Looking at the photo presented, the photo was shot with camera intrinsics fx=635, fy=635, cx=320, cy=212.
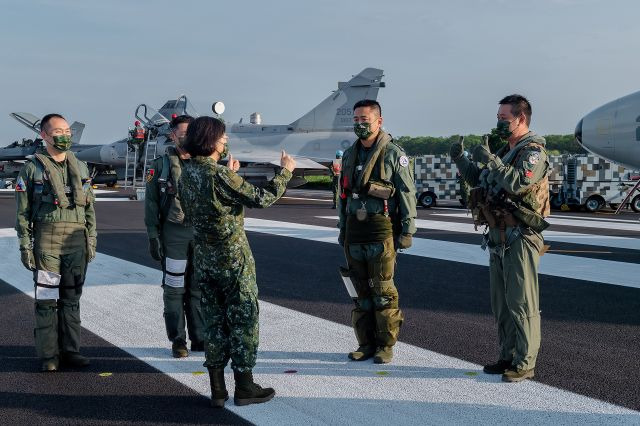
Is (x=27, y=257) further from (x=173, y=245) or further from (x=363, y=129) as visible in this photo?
(x=363, y=129)

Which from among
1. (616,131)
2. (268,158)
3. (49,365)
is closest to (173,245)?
(49,365)

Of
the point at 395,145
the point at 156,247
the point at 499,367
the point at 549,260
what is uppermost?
the point at 395,145

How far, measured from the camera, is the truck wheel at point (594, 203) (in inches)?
977

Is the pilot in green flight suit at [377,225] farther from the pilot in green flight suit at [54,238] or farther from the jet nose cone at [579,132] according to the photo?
the jet nose cone at [579,132]

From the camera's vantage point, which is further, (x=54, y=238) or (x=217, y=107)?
(x=217, y=107)

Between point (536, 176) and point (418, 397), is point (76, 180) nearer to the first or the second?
point (418, 397)

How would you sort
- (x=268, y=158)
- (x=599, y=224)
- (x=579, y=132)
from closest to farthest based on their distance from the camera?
(x=579, y=132)
(x=599, y=224)
(x=268, y=158)

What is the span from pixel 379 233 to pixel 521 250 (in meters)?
→ 1.13

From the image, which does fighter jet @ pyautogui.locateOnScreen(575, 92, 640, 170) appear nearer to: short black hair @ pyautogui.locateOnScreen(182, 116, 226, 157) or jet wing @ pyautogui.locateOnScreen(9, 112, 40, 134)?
short black hair @ pyautogui.locateOnScreen(182, 116, 226, 157)

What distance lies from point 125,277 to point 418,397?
242 inches

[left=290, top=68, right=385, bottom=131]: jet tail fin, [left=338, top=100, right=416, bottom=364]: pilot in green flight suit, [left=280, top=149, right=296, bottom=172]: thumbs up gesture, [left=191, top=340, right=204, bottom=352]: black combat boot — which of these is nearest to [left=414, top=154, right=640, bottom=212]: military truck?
[left=290, top=68, right=385, bottom=131]: jet tail fin

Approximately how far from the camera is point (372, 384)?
15.6 feet

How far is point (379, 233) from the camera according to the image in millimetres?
5246

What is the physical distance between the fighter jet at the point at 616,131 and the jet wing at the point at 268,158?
17.7m
